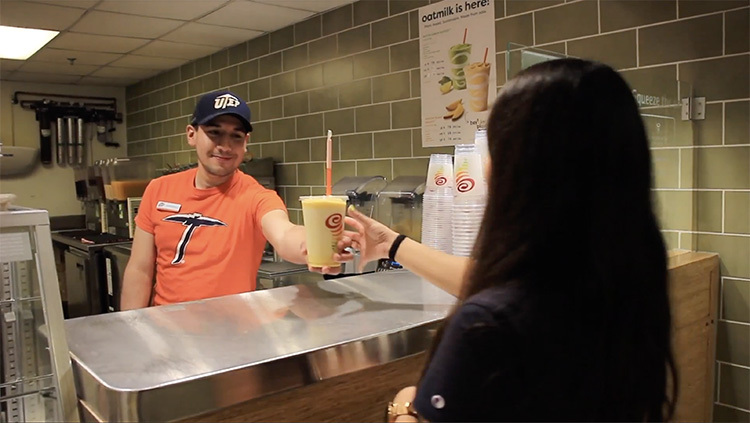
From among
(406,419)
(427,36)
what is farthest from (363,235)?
(427,36)

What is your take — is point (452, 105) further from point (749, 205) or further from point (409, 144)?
point (749, 205)

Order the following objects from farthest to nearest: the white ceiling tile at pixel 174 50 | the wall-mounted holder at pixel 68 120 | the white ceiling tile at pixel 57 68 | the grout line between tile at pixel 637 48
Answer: the wall-mounted holder at pixel 68 120, the white ceiling tile at pixel 57 68, the white ceiling tile at pixel 174 50, the grout line between tile at pixel 637 48

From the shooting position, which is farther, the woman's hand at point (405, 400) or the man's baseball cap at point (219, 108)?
the man's baseball cap at point (219, 108)

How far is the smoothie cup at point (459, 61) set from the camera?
115 inches

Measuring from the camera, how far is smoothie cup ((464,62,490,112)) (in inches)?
112

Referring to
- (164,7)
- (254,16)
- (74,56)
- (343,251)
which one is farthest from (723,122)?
(74,56)

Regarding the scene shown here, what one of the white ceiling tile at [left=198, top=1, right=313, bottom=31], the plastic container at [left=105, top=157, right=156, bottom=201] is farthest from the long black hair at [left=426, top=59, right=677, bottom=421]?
the plastic container at [left=105, top=157, right=156, bottom=201]

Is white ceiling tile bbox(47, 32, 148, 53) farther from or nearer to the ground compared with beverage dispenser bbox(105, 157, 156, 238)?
farther from the ground

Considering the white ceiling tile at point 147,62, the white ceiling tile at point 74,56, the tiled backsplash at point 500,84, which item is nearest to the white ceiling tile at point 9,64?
the white ceiling tile at point 74,56

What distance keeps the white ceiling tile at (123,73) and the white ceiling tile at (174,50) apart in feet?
2.60

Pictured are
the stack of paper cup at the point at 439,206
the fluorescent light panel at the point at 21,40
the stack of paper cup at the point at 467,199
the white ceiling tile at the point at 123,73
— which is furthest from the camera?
the white ceiling tile at the point at 123,73

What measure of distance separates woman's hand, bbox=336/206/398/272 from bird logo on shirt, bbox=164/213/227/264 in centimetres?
72

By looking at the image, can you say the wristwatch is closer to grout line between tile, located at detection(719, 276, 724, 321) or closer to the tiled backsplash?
the tiled backsplash

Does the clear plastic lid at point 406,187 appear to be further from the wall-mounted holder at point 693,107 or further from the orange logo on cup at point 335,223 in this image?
the orange logo on cup at point 335,223
